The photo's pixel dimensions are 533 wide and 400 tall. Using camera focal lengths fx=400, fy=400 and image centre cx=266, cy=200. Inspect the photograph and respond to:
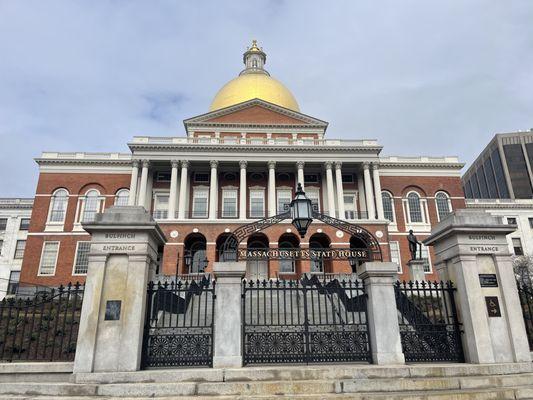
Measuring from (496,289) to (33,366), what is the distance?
31.4 ft

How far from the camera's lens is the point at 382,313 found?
8.35 metres

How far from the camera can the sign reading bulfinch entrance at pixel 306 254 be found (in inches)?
369

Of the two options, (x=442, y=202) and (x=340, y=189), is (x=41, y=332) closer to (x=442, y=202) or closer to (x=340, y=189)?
(x=340, y=189)

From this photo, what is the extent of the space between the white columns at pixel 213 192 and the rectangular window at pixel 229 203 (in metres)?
1.31

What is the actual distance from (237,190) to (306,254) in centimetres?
3316

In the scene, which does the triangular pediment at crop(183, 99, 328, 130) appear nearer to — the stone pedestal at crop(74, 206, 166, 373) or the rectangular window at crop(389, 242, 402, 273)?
the rectangular window at crop(389, 242, 402, 273)

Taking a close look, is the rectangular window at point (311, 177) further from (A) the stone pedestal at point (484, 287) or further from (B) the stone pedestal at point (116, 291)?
(B) the stone pedestal at point (116, 291)

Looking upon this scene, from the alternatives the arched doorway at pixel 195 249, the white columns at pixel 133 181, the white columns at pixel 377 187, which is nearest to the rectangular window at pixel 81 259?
→ the white columns at pixel 133 181

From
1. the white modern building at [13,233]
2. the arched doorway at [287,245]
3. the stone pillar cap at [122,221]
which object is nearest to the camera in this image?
the stone pillar cap at [122,221]

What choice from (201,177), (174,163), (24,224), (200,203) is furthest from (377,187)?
(24,224)

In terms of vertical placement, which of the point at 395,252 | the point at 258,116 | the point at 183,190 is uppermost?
the point at 258,116

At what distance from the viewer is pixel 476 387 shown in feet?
23.7

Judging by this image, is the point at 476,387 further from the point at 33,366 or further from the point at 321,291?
the point at 33,366

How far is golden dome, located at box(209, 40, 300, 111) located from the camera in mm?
50031
